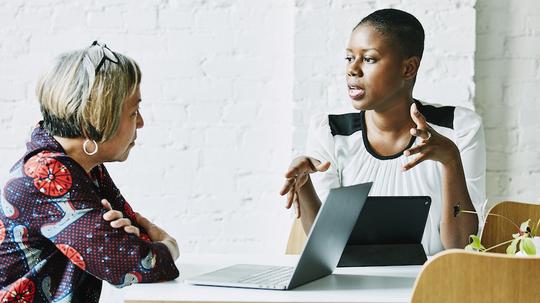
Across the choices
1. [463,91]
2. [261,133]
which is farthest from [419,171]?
[261,133]

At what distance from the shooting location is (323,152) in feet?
7.91

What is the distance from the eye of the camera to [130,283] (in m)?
1.48

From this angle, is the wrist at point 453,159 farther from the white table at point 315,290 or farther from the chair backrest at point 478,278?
the chair backrest at point 478,278

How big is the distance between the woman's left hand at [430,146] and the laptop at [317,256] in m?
0.31

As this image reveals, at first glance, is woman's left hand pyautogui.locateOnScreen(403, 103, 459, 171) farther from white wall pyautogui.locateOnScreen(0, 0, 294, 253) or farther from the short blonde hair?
white wall pyautogui.locateOnScreen(0, 0, 294, 253)

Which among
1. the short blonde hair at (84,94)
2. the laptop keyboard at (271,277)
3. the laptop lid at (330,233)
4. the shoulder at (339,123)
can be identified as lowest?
the laptop keyboard at (271,277)

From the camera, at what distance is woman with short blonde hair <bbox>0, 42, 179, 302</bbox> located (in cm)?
149

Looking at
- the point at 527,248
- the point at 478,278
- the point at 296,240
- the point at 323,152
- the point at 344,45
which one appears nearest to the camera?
the point at 478,278

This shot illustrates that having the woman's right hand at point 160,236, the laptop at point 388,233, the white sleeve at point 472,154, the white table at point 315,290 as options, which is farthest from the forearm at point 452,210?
the woman's right hand at point 160,236

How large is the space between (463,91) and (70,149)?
1.52 meters

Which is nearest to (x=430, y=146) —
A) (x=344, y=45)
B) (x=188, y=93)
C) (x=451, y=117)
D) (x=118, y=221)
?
(x=451, y=117)

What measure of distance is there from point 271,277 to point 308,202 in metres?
0.64

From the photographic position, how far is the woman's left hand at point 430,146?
1.83 m

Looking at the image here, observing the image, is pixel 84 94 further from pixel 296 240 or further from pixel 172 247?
pixel 296 240
